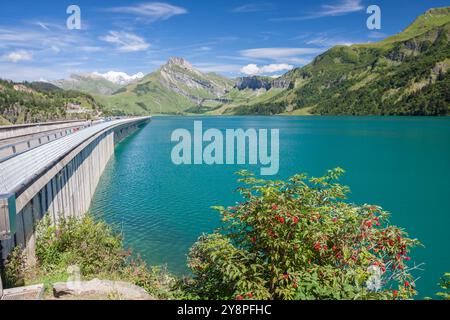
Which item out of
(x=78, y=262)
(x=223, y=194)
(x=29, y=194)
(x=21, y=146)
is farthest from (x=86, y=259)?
(x=223, y=194)

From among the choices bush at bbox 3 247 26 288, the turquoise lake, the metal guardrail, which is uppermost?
the metal guardrail

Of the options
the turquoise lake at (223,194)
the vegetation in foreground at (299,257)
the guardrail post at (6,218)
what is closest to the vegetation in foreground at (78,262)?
the vegetation in foreground at (299,257)

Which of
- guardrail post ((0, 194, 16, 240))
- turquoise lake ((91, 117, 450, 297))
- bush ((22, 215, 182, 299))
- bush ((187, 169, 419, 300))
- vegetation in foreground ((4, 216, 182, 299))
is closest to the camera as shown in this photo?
guardrail post ((0, 194, 16, 240))

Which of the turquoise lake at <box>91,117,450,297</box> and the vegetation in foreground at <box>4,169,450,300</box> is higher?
the vegetation in foreground at <box>4,169,450,300</box>

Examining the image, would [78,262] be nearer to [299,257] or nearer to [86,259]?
[86,259]

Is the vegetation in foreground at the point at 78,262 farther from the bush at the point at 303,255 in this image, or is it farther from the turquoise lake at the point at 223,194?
the turquoise lake at the point at 223,194

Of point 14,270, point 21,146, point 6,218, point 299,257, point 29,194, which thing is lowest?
point 14,270

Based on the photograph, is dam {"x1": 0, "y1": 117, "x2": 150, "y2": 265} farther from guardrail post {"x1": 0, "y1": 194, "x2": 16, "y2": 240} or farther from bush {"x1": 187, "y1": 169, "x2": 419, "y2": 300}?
bush {"x1": 187, "y1": 169, "x2": 419, "y2": 300}

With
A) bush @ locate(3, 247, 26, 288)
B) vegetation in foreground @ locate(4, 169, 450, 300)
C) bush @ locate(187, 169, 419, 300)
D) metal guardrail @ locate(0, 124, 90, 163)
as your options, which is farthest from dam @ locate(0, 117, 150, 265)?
bush @ locate(187, 169, 419, 300)

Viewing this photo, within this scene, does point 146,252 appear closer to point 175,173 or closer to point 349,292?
point 349,292

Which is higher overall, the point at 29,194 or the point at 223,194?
the point at 29,194

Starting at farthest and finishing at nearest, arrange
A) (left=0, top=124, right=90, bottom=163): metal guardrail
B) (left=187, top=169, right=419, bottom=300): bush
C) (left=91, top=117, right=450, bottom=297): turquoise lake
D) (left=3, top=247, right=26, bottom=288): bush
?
1. (left=91, top=117, right=450, bottom=297): turquoise lake
2. (left=0, top=124, right=90, bottom=163): metal guardrail
3. (left=3, top=247, right=26, bottom=288): bush
4. (left=187, top=169, right=419, bottom=300): bush

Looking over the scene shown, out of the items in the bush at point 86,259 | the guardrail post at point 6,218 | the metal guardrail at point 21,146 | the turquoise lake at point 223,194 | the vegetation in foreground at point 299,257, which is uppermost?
the metal guardrail at point 21,146

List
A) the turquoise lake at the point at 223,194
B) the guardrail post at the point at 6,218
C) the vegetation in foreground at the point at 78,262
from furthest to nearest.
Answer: the turquoise lake at the point at 223,194 < the vegetation in foreground at the point at 78,262 < the guardrail post at the point at 6,218
